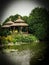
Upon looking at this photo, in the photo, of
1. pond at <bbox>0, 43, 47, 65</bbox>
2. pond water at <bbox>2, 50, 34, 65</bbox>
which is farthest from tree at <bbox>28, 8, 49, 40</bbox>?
pond water at <bbox>2, 50, 34, 65</bbox>

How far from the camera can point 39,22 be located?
9.79ft

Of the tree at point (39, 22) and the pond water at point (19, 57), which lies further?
the tree at point (39, 22)

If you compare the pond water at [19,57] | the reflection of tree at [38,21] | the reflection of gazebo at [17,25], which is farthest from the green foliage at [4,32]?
the pond water at [19,57]

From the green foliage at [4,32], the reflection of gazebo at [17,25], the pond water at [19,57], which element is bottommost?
the pond water at [19,57]

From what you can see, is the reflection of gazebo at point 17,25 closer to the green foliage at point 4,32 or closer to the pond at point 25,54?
the green foliage at point 4,32

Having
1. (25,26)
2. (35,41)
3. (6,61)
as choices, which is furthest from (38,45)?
(6,61)

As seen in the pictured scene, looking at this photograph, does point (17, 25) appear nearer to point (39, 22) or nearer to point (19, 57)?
point (39, 22)

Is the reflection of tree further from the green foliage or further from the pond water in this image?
the pond water

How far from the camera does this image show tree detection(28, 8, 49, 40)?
2.97 metres

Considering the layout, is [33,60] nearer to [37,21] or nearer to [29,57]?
[29,57]

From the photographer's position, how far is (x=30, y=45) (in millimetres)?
2945

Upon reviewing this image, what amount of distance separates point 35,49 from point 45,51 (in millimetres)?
163

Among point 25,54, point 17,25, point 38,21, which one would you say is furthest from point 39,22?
point 25,54

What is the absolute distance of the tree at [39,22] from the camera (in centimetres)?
297
